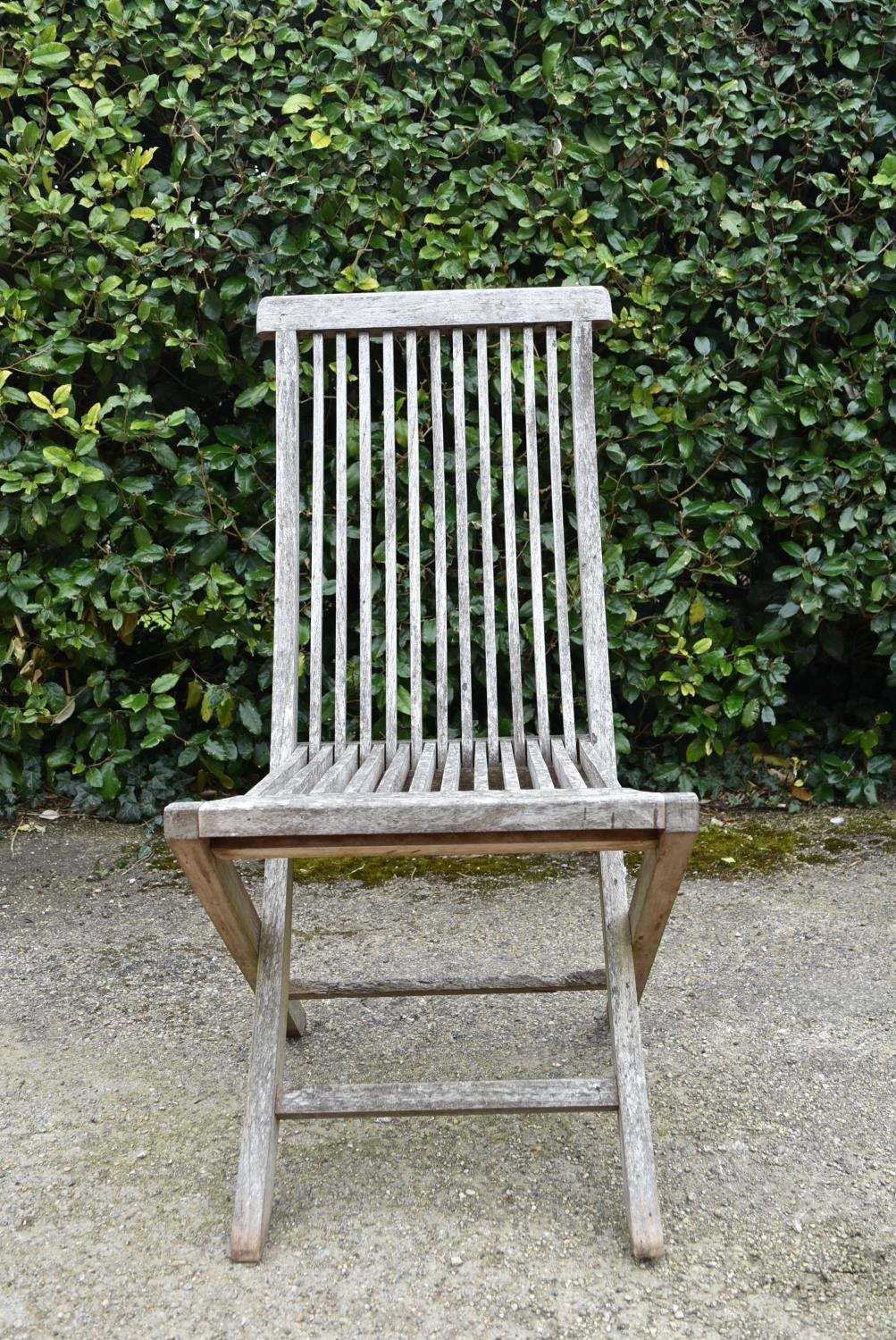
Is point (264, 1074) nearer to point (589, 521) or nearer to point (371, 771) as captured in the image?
point (371, 771)

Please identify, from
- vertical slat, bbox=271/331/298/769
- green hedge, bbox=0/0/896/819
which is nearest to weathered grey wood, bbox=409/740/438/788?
vertical slat, bbox=271/331/298/769

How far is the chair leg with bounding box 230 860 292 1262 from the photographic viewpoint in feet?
5.09

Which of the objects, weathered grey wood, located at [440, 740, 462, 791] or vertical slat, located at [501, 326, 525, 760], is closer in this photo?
weathered grey wood, located at [440, 740, 462, 791]

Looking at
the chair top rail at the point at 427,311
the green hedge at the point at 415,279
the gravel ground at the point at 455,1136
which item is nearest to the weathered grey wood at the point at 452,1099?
the gravel ground at the point at 455,1136

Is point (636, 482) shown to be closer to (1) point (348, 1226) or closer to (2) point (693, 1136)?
(2) point (693, 1136)

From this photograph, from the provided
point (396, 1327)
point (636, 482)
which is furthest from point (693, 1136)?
point (636, 482)

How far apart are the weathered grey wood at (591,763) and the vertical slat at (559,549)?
3 centimetres

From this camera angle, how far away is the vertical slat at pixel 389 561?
2.10 m

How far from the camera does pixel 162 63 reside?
2.96 metres

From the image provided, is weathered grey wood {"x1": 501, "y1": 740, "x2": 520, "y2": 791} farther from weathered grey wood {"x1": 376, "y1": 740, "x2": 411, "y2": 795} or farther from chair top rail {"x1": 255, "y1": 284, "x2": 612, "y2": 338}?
chair top rail {"x1": 255, "y1": 284, "x2": 612, "y2": 338}

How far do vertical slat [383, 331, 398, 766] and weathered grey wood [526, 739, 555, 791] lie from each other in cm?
24

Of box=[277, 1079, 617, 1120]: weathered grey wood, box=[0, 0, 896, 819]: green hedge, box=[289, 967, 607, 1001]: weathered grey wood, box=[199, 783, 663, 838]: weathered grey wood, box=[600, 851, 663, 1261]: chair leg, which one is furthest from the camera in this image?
box=[0, 0, 896, 819]: green hedge

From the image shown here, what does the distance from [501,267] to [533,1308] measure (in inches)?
95.7

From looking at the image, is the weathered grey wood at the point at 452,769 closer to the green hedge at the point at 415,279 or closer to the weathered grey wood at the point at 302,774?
the weathered grey wood at the point at 302,774
